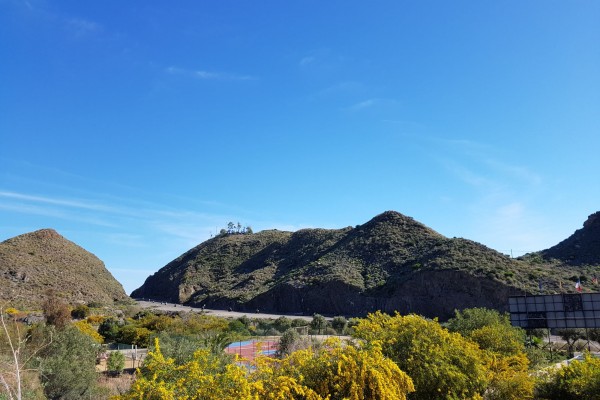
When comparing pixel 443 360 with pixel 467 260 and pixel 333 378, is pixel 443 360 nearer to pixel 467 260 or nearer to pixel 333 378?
pixel 333 378

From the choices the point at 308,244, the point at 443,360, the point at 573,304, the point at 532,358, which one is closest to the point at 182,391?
the point at 443,360

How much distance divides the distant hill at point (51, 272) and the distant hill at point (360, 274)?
19.6 metres

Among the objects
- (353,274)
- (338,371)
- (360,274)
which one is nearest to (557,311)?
(338,371)

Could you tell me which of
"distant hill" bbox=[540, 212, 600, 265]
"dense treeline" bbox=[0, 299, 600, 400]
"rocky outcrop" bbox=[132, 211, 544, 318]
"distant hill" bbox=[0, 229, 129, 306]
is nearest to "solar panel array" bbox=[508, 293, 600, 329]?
"dense treeline" bbox=[0, 299, 600, 400]

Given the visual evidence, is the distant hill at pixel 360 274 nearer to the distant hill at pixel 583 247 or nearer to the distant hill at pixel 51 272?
the distant hill at pixel 583 247

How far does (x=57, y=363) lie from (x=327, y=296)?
198 ft

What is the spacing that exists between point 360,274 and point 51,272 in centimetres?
5073

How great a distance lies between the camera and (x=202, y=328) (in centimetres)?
4466

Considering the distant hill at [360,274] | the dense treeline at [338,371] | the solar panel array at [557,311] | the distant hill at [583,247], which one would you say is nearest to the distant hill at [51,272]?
the distant hill at [360,274]

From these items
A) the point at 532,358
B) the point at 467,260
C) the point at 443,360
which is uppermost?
the point at 467,260

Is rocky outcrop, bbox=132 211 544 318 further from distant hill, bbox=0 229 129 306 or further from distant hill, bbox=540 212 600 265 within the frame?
distant hill, bbox=0 229 129 306

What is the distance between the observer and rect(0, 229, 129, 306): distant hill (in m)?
69.4

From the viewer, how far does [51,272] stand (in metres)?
79.0

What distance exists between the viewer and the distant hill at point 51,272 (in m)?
69.4
